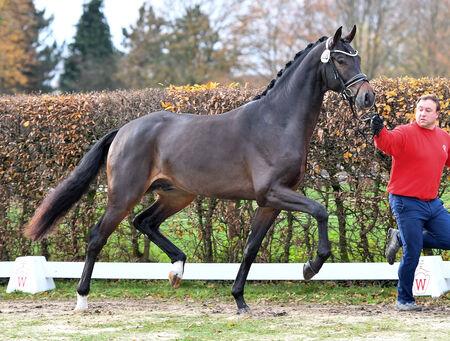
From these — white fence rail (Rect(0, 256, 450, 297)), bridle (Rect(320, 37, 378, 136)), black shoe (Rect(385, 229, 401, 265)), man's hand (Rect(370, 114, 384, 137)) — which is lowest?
white fence rail (Rect(0, 256, 450, 297))

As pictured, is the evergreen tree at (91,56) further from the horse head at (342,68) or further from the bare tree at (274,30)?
the horse head at (342,68)

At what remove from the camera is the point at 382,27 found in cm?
2380

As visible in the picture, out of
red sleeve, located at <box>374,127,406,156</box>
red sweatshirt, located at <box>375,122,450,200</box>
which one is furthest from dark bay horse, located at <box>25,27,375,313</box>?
red sweatshirt, located at <box>375,122,450,200</box>

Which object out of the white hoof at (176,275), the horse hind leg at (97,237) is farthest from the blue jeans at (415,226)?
the horse hind leg at (97,237)

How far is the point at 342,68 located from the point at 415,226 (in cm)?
148

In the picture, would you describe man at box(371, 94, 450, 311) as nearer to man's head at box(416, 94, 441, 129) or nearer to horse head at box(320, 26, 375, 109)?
man's head at box(416, 94, 441, 129)

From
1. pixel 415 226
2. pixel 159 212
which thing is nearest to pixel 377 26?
pixel 159 212

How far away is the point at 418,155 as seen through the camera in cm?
493

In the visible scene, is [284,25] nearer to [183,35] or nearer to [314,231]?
[183,35]

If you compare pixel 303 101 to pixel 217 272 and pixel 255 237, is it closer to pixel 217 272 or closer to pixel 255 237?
pixel 255 237

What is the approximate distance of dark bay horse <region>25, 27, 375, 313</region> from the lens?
494 cm

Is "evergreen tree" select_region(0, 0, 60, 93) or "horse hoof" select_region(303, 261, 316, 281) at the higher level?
"evergreen tree" select_region(0, 0, 60, 93)

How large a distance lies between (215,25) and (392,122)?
23.6m

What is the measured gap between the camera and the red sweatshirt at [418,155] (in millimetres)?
4930
